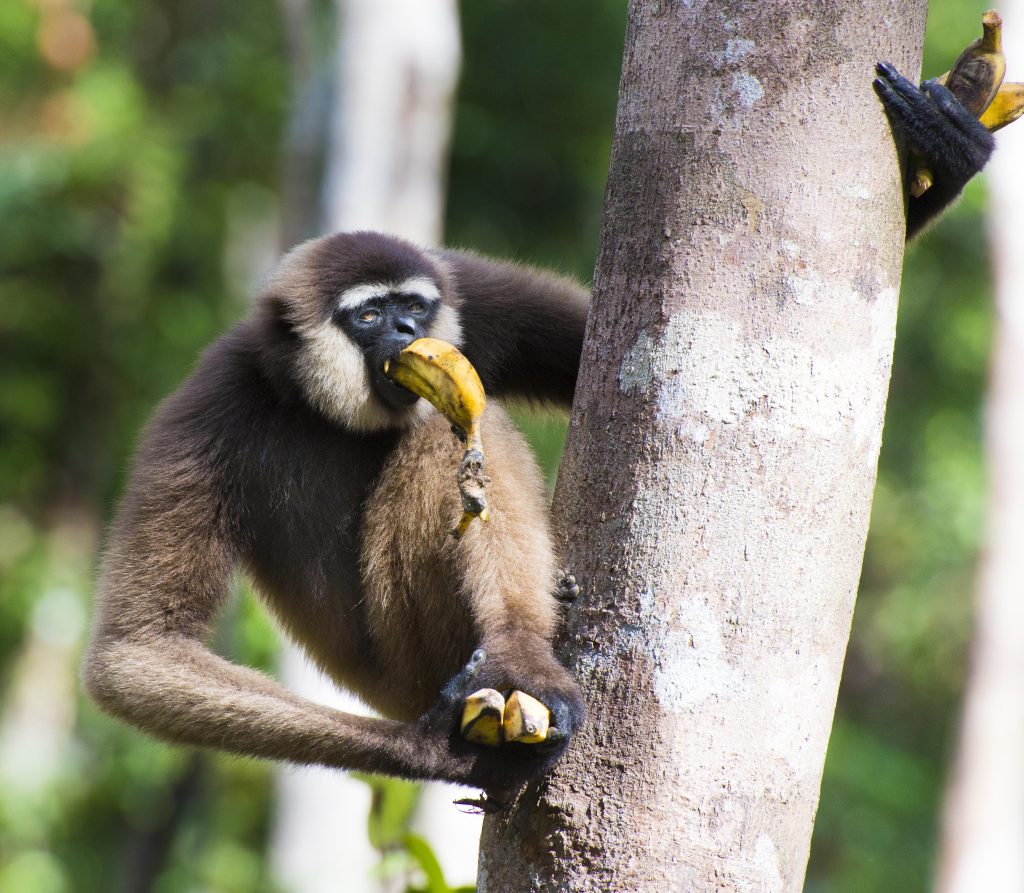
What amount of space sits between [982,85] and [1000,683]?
8947 mm

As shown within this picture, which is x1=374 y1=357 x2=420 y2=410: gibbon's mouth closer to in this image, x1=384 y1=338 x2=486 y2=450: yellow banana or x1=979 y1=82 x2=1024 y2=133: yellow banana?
x1=384 y1=338 x2=486 y2=450: yellow banana

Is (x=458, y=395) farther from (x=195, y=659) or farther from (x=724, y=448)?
(x=195, y=659)

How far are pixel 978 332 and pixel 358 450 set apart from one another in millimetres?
12218

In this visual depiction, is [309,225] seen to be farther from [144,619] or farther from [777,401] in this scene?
[777,401]

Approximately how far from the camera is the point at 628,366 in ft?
7.72

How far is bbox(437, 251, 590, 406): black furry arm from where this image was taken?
388 cm

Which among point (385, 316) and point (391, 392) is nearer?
point (391, 392)

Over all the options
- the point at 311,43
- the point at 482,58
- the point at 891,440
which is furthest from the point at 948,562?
the point at 311,43

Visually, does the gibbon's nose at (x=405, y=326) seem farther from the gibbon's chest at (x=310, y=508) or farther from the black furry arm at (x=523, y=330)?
the gibbon's chest at (x=310, y=508)

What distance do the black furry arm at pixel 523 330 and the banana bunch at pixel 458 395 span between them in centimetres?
56

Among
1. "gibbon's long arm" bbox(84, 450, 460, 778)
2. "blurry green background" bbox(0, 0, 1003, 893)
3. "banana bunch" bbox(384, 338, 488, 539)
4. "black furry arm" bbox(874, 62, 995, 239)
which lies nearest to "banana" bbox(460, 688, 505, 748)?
"gibbon's long arm" bbox(84, 450, 460, 778)

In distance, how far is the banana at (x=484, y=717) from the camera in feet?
8.13

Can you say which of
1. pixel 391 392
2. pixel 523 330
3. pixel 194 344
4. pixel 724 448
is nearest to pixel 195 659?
pixel 391 392

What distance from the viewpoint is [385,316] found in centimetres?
377
